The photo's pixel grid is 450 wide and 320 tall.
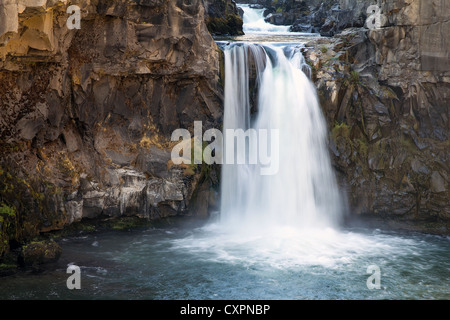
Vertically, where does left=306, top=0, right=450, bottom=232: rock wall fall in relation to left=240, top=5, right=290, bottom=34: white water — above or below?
below

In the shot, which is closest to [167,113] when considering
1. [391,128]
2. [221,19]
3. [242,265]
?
[242,265]

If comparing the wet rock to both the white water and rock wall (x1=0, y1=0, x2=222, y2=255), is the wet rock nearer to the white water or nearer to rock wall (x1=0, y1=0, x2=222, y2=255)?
rock wall (x1=0, y1=0, x2=222, y2=255)

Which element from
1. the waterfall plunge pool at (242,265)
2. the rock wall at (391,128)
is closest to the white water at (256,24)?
the rock wall at (391,128)

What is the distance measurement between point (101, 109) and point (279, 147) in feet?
19.2

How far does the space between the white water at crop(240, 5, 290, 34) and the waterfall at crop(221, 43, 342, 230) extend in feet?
27.4

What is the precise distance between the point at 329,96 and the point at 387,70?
80.8 inches

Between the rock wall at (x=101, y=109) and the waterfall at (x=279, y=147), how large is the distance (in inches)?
33.2

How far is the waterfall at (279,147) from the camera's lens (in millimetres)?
15867

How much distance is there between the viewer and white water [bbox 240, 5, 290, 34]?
25062 millimetres

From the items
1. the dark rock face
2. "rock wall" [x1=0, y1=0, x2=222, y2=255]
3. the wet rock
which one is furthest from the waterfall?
the dark rock face

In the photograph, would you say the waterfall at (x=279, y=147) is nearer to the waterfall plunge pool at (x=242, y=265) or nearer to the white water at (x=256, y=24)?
the waterfall plunge pool at (x=242, y=265)

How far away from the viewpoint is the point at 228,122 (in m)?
16.0

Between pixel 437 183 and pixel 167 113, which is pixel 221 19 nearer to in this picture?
pixel 167 113

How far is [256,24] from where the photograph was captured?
26.6 m
